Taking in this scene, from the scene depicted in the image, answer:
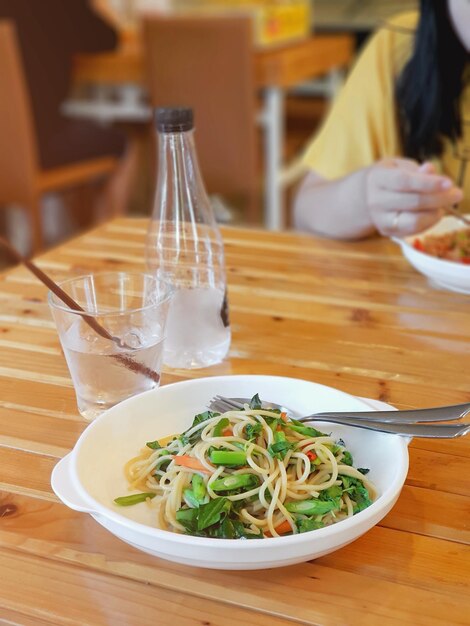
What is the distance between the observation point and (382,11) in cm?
461

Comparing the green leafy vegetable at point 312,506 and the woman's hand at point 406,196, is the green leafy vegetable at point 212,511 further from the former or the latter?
the woman's hand at point 406,196

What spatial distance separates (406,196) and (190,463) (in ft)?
2.17

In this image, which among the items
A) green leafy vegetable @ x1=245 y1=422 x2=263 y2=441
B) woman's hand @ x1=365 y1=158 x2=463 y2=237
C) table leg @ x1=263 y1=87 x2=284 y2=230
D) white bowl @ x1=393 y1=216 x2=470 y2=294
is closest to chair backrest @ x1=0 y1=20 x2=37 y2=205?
table leg @ x1=263 y1=87 x2=284 y2=230

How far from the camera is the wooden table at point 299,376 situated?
1.91 ft

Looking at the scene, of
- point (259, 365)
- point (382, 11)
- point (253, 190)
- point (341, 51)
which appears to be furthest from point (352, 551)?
point (382, 11)

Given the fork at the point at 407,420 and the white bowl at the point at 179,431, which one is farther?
the fork at the point at 407,420

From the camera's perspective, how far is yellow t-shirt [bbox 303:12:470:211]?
156 cm

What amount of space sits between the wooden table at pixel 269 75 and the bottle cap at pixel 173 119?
204cm

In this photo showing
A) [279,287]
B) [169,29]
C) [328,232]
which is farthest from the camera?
[169,29]

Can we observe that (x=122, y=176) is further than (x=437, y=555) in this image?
Yes

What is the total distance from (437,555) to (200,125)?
7.96ft

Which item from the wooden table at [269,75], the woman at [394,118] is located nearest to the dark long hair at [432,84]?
the woman at [394,118]

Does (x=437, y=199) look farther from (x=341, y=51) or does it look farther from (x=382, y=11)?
(x=382, y=11)

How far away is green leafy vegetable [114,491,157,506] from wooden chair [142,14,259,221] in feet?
7.44
